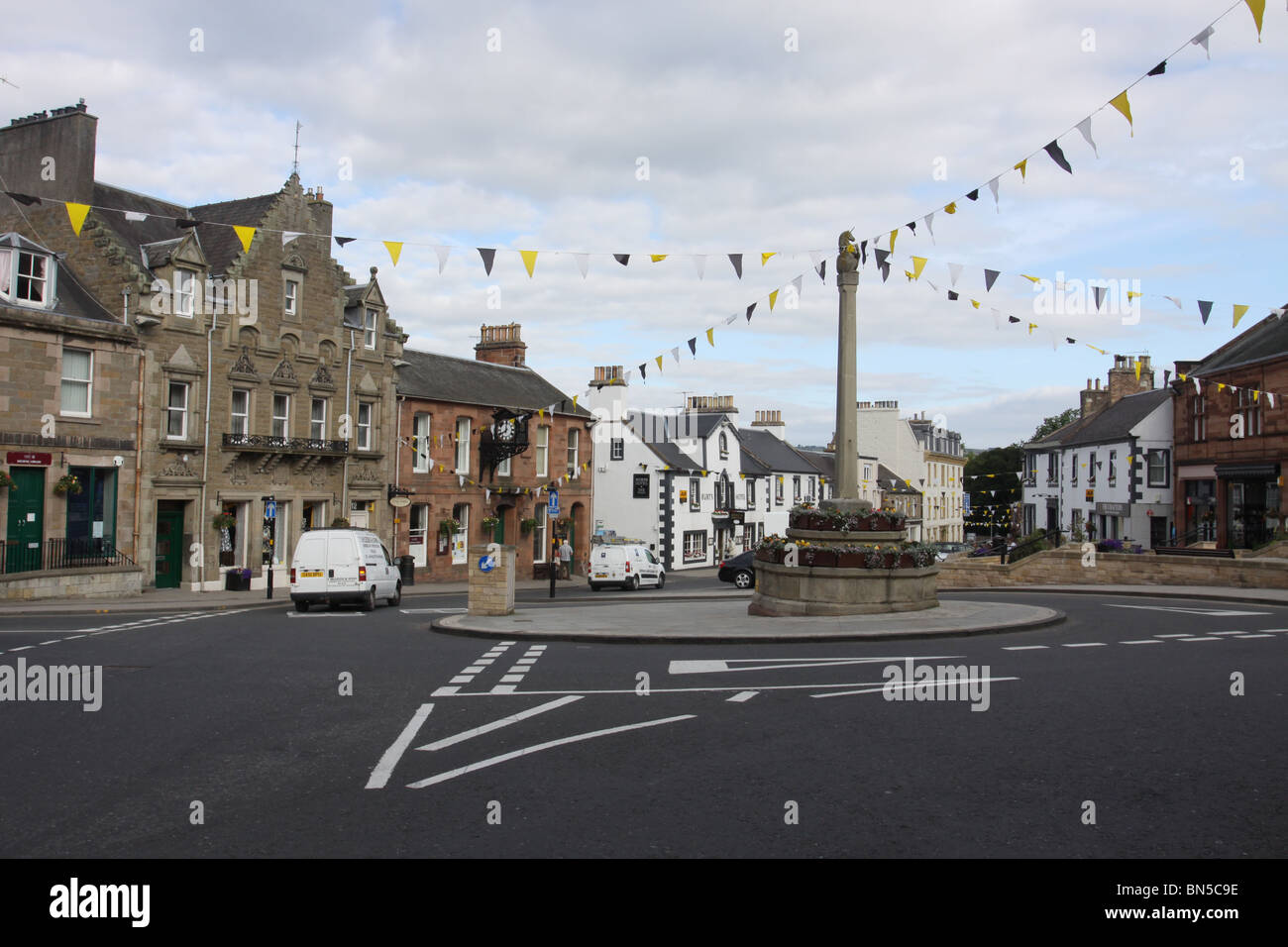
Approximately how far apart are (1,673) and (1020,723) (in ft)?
37.4

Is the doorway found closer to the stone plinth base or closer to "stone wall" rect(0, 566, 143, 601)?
"stone wall" rect(0, 566, 143, 601)

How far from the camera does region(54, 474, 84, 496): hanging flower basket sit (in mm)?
26625

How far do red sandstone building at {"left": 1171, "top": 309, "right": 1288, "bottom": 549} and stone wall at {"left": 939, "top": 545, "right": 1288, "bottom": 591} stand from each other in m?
5.63

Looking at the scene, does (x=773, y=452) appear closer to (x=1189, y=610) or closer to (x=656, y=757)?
(x=1189, y=610)

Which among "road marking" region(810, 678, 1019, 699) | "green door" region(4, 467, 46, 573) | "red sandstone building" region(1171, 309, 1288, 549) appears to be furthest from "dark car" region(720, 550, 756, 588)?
"road marking" region(810, 678, 1019, 699)

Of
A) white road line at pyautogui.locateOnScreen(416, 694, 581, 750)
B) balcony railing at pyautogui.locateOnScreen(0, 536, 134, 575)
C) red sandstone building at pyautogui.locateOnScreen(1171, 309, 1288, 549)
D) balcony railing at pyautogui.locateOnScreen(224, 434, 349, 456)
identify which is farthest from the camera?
red sandstone building at pyautogui.locateOnScreen(1171, 309, 1288, 549)

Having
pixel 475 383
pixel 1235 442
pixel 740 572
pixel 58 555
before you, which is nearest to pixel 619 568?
pixel 740 572

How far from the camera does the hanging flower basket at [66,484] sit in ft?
87.4

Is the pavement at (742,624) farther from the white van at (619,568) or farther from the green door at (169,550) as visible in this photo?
the white van at (619,568)

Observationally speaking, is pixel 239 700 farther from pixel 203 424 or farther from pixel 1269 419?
pixel 1269 419

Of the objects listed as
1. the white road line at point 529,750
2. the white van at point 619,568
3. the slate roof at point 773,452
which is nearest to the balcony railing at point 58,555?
Answer: the white van at point 619,568

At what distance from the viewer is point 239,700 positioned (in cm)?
1081

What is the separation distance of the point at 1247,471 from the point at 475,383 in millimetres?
29975
